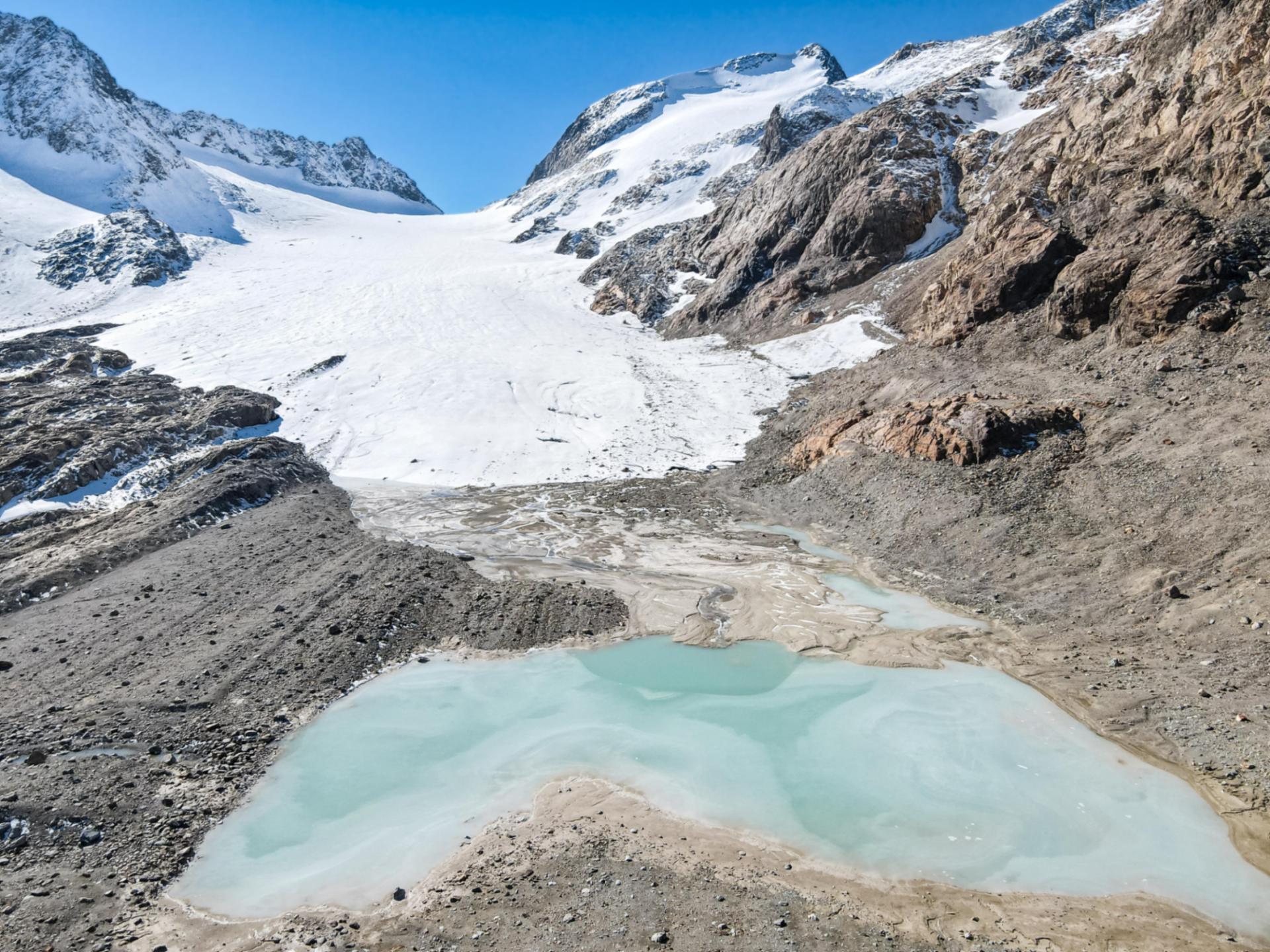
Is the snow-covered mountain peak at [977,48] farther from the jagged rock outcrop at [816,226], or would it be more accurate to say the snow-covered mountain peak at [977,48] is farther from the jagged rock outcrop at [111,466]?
the jagged rock outcrop at [111,466]

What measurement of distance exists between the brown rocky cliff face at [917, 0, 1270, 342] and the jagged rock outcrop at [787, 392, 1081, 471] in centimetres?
401

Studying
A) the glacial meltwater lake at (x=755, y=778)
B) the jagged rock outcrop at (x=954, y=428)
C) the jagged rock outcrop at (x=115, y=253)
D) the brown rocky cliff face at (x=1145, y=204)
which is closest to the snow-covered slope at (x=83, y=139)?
the jagged rock outcrop at (x=115, y=253)

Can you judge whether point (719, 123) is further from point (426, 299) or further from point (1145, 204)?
point (1145, 204)

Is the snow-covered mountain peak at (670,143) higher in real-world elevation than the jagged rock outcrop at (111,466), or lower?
higher

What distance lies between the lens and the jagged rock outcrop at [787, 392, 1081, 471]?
1612cm

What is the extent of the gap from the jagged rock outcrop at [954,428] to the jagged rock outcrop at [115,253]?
5176 centimetres

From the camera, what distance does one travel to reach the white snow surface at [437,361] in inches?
1013

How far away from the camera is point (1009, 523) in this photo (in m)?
14.5

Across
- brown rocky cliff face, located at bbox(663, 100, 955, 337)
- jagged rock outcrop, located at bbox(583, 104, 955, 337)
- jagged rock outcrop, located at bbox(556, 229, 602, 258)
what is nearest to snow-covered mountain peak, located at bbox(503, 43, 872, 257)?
jagged rock outcrop, located at bbox(556, 229, 602, 258)

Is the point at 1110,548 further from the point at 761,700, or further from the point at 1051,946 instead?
the point at 1051,946

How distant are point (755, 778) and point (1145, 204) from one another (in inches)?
830

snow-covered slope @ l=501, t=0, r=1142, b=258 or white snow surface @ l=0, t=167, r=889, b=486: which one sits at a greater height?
snow-covered slope @ l=501, t=0, r=1142, b=258

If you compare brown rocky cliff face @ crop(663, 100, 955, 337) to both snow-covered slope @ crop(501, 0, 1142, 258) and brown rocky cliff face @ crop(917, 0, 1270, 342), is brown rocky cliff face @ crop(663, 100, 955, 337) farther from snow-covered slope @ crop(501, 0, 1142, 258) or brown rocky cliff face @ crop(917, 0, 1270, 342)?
brown rocky cliff face @ crop(917, 0, 1270, 342)

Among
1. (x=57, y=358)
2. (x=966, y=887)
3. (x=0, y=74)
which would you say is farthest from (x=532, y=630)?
(x=0, y=74)
